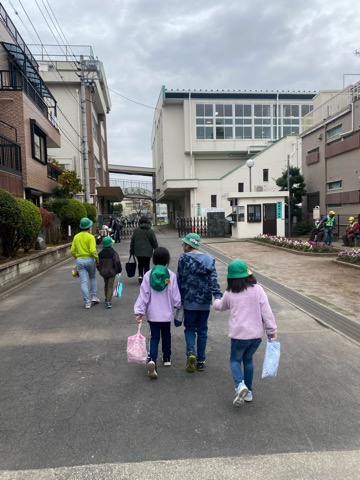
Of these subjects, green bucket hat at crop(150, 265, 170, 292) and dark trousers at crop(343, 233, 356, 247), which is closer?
green bucket hat at crop(150, 265, 170, 292)

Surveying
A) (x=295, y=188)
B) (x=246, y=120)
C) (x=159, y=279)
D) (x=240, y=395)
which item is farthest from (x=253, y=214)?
(x=246, y=120)

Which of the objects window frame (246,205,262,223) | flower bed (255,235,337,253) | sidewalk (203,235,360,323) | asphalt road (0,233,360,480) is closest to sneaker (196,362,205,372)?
asphalt road (0,233,360,480)

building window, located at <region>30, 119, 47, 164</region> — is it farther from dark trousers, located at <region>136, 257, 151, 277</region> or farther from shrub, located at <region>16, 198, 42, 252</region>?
dark trousers, located at <region>136, 257, 151, 277</region>

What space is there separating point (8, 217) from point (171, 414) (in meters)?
7.30

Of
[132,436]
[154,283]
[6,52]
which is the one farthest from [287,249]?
[6,52]

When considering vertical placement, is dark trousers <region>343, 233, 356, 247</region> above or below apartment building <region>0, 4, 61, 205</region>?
below

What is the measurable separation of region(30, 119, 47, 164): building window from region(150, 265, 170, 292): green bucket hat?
46.6 ft

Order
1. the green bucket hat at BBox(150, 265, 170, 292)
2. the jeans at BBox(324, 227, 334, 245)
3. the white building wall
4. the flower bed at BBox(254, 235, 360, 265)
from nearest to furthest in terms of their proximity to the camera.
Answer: the green bucket hat at BBox(150, 265, 170, 292) < the flower bed at BBox(254, 235, 360, 265) < the jeans at BBox(324, 227, 334, 245) < the white building wall

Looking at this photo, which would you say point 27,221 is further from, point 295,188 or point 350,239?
point 295,188

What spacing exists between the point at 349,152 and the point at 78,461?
22899 millimetres

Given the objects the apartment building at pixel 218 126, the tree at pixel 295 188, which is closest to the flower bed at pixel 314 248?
the tree at pixel 295 188

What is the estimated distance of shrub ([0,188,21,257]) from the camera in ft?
28.7

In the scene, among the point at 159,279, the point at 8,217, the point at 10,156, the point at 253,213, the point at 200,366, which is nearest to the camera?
the point at 159,279

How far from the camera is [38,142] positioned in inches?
703
